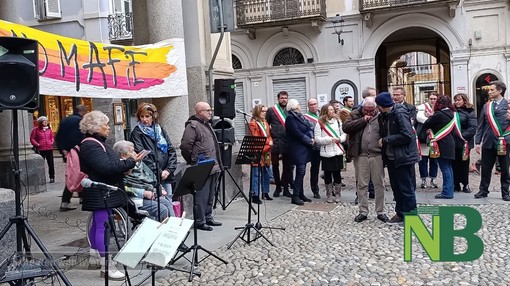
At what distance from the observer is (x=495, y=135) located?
29.7ft

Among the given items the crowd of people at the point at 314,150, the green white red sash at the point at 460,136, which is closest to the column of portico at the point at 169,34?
the crowd of people at the point at 314,150

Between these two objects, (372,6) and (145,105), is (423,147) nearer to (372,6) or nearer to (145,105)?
→ (145,105)

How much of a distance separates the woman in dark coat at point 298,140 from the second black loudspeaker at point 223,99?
113cm

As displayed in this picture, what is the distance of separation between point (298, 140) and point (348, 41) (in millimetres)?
15452

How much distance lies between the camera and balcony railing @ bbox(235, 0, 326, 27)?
2348 centimetres

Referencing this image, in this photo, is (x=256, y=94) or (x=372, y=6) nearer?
(x=372, y=6)

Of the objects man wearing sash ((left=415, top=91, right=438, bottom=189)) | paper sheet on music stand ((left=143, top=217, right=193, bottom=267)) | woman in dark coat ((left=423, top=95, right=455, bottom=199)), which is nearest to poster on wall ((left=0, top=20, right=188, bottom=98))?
paper sheet on music stand ((left=143, top=217, right=193, bottom=267))

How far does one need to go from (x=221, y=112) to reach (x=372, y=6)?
15.7m

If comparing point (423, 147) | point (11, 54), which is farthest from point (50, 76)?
point (423, 147)

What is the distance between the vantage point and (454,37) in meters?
22.5

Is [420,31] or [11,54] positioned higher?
[420,31]

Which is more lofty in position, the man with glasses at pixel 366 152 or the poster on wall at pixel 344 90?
the poster on wall at pixel 344 90

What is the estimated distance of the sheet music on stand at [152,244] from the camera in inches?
155

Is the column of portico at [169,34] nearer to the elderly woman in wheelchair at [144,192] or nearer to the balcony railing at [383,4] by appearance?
the elderly woman in wheelchair at [144,192]
